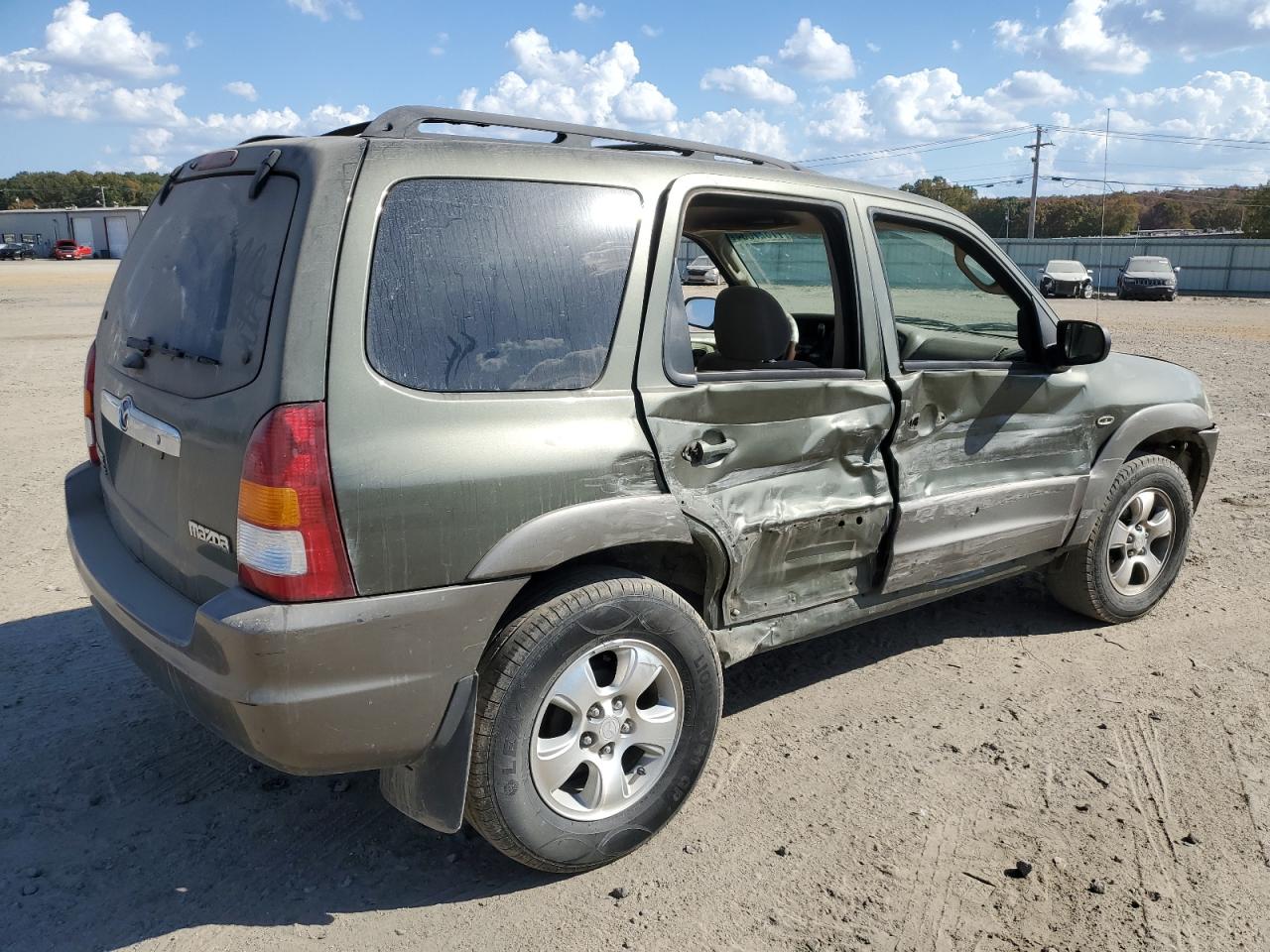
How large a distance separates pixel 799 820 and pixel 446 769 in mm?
1176

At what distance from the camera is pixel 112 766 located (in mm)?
3334

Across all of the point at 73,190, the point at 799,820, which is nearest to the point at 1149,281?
the point at 799,820

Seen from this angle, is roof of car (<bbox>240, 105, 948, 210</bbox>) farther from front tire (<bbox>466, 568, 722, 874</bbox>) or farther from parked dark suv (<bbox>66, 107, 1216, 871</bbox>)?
front tire (<bbox>466, 568, 722, 874</bbox>)

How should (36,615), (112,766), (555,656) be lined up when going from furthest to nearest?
(36,615) < (112,766) < (555,656)

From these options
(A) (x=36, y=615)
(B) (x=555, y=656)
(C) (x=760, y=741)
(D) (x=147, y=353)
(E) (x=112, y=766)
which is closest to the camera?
(B) (x=555, y=656)

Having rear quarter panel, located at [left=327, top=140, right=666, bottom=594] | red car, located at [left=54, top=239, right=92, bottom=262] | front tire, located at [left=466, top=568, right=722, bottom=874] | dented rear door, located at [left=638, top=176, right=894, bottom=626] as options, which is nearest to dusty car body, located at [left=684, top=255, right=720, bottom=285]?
dented rear door, located at [left=638, top=176, right=894, bottom=626]

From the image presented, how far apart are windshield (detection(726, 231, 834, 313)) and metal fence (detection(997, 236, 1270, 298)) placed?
42.5 m

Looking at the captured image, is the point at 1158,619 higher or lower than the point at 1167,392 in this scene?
lower

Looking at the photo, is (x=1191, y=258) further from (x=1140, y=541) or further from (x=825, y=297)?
(x=825, y=297)

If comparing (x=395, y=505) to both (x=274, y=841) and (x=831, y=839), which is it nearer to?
(x=274, y=841)

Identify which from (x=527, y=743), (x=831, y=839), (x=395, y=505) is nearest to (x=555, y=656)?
(x=527, y=743)

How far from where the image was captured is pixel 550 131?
9.91ft

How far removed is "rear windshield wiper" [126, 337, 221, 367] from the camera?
2.57 m

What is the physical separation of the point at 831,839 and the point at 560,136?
2251 mm
